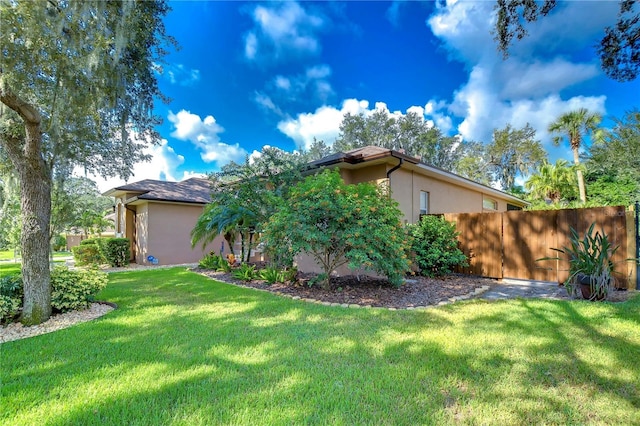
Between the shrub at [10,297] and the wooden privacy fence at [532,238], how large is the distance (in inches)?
430

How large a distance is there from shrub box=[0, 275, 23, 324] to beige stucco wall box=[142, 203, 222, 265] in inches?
324

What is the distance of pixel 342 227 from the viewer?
671cm

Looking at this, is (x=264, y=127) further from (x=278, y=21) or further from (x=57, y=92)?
(x=57, y=92)

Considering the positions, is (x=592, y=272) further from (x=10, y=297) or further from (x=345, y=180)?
(x=10, y=297)

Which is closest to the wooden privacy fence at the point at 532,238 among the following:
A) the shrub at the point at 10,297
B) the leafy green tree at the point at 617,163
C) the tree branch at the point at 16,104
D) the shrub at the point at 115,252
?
the tree branch at the point at 16,104

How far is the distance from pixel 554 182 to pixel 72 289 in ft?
88.6

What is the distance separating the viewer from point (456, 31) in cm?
936

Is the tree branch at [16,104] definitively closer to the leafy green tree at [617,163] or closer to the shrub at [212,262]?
the shrub at [212,262]

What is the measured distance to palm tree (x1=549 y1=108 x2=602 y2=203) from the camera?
20422mm

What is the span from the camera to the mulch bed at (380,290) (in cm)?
621

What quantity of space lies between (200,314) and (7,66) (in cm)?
539

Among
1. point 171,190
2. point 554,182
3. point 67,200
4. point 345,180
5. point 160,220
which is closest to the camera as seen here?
point 345,180

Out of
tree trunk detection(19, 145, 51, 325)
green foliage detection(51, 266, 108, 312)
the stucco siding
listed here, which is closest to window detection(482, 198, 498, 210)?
the stucco siding

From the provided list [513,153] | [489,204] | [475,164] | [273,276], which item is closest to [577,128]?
[513,153]
